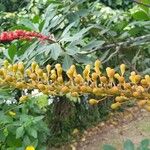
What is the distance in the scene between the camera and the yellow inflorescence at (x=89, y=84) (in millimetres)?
769

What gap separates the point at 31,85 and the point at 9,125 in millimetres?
1790

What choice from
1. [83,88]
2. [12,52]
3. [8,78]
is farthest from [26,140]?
[83,88]

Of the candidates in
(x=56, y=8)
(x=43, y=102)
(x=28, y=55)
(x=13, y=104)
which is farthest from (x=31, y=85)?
(x=43, y=102)

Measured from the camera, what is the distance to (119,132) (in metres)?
4.46

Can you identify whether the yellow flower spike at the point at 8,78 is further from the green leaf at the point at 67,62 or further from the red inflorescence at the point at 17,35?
the green leaf at the point at 67,62

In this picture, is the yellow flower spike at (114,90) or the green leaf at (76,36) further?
the green leaf at (76,36)

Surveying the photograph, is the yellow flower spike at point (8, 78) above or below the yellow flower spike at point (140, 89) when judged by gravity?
below

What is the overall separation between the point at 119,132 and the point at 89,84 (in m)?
3.68

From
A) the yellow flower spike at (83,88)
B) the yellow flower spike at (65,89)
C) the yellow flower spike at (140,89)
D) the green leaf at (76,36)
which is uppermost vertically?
the yellow flower spike at (140,89)

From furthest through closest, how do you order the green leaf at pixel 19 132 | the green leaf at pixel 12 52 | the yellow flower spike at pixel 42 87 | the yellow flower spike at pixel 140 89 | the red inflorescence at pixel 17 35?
the green leaf at pixel 19 132 → the green leaf at pixel 12 52 → the red inflorescence at pixel 17 35 → the yellow flower spike at pixel 42 87 → the yellow flower spike at pixel 140 89

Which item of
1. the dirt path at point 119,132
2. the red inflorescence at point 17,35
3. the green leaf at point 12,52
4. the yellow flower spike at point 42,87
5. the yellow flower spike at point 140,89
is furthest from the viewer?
the dirt path at point 119,132

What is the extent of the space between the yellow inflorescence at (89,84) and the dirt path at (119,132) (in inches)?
128

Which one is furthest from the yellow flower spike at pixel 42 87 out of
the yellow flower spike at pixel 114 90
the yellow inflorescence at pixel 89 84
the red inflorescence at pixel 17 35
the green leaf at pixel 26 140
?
the green leaf at pixel 26 140

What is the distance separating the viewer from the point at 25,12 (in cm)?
472
